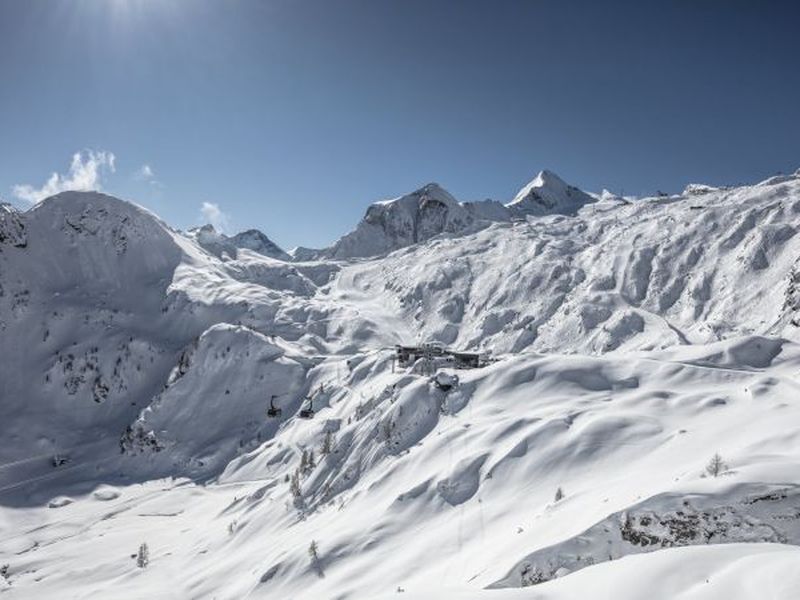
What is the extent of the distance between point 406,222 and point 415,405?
15140cm

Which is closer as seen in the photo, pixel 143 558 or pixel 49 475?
pixel 143 558

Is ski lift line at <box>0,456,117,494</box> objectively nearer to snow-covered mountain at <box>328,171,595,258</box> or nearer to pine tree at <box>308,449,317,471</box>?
pine tree at <box>308,449,317,471</box>

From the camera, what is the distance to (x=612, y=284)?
10269 centimetres

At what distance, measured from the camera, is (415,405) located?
140ft

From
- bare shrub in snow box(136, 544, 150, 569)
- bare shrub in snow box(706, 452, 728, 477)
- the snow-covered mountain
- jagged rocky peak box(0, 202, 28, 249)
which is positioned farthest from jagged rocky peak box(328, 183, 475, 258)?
bare shrub in snow box(706, 452, 728, 477)

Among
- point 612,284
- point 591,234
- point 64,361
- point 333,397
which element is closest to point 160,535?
point 333,397

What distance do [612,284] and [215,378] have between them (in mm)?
67876

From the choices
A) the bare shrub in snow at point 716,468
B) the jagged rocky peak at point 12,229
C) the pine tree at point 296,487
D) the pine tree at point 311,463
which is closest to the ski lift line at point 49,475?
the pine tree at point 311,463

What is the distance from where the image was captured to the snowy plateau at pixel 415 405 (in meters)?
17.0

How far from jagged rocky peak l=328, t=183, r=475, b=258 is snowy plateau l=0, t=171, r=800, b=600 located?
84 centimetres

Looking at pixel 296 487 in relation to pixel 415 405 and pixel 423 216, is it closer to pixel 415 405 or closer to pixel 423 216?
pixel 415 405

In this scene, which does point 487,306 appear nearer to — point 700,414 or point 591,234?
point 591,234

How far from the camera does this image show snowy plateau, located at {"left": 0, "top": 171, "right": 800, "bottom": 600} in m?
17.0

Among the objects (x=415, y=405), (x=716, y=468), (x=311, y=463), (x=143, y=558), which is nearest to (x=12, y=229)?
(x=143, y=558)
